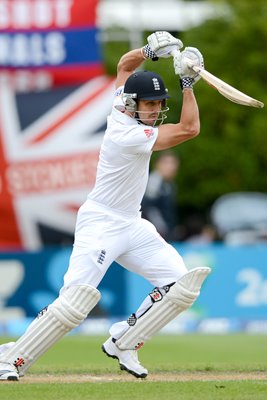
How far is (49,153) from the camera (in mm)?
13188

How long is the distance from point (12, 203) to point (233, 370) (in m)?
6.31

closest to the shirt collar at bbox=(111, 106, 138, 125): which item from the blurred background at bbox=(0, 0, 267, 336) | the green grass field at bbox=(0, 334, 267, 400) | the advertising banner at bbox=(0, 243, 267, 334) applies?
the green grass field at bbox=(0, 334, 267, 400)

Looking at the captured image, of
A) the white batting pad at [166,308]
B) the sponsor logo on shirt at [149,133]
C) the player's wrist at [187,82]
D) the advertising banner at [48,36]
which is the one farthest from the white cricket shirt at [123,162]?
the advertising banner at [48,36]

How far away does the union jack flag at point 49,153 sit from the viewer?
13094 mm

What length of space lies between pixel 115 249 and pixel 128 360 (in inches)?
27.1

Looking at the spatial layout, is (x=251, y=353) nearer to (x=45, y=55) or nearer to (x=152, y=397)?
(x=152, y=397)

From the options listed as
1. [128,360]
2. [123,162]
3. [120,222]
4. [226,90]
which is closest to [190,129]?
[226,90]

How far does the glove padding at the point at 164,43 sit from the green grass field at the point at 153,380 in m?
1.85

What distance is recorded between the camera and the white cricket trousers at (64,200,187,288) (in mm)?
6430

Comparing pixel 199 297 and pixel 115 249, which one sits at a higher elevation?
pixel 115 249

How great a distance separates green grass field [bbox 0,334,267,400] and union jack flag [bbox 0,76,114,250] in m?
3.60

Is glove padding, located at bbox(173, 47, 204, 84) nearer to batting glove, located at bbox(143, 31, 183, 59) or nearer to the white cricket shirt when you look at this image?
batting glove, located at bbox(143, 31, 183, 59)

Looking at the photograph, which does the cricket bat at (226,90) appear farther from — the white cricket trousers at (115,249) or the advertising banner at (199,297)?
the advertising banner at (199,297)

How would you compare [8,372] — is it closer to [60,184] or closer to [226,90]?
[226,90]
